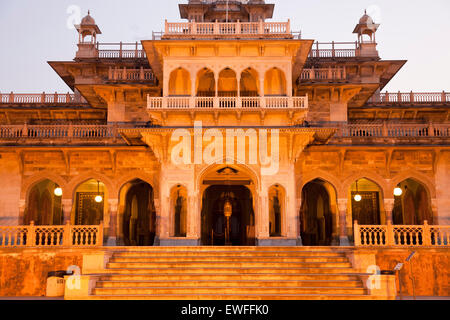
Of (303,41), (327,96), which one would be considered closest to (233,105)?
(303,41)

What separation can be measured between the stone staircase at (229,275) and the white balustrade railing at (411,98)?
42.8ft

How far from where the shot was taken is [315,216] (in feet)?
91.4

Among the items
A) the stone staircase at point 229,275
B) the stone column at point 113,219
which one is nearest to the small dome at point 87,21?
the stone column at point 113,219

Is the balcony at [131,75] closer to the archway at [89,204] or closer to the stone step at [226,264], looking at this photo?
the archway at [89,204]

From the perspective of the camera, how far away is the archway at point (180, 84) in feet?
76.3

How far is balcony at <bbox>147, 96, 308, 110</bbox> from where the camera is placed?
2148 cm

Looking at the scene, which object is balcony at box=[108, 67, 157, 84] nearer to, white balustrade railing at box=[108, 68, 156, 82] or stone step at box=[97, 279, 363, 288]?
white balustrade railing at box=[108, 68, 156, 82]

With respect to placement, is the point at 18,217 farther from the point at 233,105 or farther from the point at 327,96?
the point at 327,96

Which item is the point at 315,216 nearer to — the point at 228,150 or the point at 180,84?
the point at 228,150

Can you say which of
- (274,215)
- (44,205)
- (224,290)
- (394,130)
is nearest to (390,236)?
(224,290)

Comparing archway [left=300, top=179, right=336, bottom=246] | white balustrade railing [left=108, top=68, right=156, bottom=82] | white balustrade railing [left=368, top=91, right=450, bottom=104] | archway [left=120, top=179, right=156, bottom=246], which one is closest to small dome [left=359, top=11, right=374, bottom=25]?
white balustrade railing [left=368, top=91, right=450, bottom=104]

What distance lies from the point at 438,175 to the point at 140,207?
1651cm

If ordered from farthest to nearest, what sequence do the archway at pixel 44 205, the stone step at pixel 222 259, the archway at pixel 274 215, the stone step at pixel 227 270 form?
the archway at pixel 274 215, the archway at pixel 44 205, the stone step at pixel 222 259, the stone step at pixel 227 270

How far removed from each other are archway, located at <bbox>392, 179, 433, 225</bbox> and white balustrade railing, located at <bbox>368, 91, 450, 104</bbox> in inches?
185
